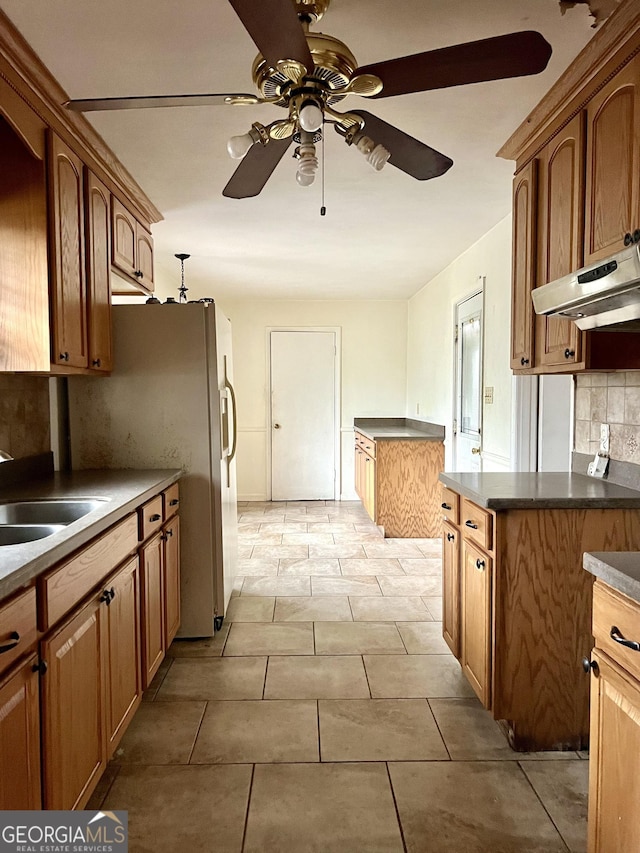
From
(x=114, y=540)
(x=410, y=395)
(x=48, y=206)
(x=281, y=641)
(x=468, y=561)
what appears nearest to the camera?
(x=114, y=540)

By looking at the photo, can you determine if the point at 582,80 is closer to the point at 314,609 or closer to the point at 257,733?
the point at 257,733

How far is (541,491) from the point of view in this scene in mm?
2088

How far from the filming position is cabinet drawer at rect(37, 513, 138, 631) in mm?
1349

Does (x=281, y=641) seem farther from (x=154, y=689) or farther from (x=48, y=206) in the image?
(x=48, y=206)

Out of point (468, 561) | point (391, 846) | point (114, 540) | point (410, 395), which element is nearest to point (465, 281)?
point (410, 395)

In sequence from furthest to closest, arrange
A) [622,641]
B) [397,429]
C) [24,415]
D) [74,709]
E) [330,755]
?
[397,429], [24,415], [330,755], [74,709], [622,641]

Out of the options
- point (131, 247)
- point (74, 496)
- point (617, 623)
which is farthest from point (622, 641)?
point (131, 247)

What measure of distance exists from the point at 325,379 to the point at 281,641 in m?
4.08

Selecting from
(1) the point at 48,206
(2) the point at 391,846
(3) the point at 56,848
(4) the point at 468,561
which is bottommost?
(2) the point at 391,846

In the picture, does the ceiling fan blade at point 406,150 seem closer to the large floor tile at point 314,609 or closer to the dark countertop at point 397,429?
the large floor tile at point 314,609

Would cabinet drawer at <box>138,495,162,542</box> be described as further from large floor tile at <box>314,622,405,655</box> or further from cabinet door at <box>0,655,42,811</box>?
large floor tile at <box>314,622,405,655</box>

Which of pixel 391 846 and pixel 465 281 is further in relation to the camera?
pixel 465 281

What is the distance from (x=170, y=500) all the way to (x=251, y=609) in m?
1.01

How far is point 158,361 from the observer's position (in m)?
2.92
